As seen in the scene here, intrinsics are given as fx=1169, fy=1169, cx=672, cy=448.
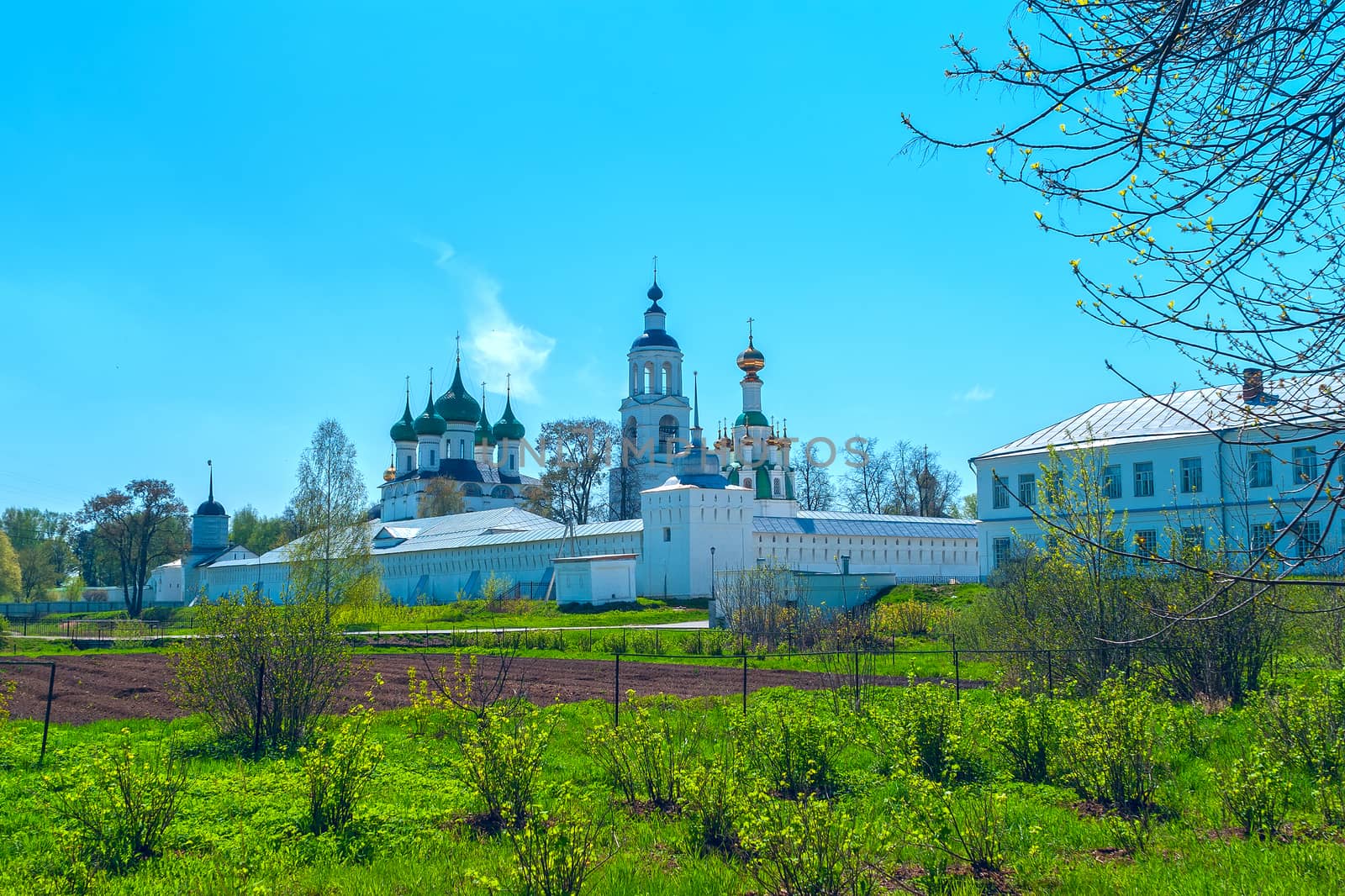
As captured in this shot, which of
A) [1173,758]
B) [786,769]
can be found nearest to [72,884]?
[786,769]

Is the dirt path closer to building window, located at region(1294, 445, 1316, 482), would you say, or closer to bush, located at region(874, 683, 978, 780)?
bush, located at region(874, 683, 978, 780)

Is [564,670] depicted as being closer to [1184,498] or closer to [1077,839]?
[1077,839]

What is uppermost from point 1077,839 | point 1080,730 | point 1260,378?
point 1260,378

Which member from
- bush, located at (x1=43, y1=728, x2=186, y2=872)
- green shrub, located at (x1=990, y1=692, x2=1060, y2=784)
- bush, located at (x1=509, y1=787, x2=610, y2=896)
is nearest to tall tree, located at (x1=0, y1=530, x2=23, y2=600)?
bush, located at (x1=43, y1=728, x2=186, y2=872)

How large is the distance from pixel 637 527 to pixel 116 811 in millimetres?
41814

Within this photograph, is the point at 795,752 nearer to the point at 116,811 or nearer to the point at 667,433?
the point at 116,811

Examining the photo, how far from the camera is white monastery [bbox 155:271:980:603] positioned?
4716 cm

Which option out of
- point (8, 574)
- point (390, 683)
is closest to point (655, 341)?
point (8, 574)

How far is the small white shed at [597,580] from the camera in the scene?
146 ft

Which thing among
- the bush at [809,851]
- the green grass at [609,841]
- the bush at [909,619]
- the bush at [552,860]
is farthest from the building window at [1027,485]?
the bush at [552,860]

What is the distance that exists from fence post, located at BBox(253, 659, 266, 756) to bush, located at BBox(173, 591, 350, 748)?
2 centimetres

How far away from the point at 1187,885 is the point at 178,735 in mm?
9604

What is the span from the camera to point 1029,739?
9695mm

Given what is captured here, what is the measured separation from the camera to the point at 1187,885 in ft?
21.1
